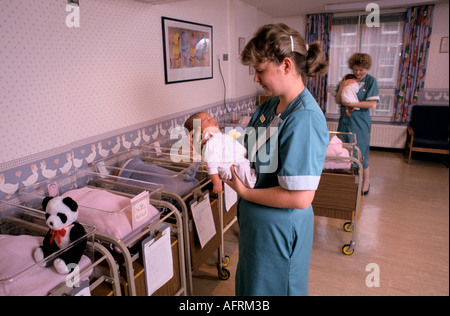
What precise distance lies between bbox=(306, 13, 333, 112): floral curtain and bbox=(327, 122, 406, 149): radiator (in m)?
1.08

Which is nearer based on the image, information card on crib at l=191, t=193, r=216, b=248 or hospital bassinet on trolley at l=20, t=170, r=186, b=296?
hospital bassinet on trolley at l=20, t=170, r=186, b=296

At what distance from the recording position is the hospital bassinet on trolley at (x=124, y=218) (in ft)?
4.54

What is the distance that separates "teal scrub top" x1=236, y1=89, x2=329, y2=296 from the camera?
3.69 ft

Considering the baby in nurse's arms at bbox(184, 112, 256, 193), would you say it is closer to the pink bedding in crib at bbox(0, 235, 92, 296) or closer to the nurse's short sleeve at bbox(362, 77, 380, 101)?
the pink bedding in crib at bbox(0, 235, 92, 296)

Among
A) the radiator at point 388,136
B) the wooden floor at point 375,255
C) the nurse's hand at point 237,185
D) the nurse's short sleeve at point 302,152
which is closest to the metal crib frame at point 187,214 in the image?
the wooden floor at point 375,255

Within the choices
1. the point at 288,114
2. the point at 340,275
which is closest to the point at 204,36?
the point at 288,114

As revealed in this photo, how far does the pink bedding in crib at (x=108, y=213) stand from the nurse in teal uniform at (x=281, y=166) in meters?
0.54

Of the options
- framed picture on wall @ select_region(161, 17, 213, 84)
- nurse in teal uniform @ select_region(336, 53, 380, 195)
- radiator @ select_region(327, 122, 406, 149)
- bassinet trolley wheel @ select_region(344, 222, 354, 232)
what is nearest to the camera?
framed picture on wall @ select_region(161, 17, 213, 84)

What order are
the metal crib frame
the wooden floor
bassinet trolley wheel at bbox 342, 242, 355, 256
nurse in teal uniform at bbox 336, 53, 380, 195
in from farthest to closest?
1. nurse in teal uniform at bbox 336, 53, 380, 195
2. bassinet trolley wheel at bbox 342, 242, 355, 256
3. the wooden floor
4. the metal crib frame

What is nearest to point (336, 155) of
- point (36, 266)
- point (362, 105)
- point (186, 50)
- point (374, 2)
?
point (362, 105)

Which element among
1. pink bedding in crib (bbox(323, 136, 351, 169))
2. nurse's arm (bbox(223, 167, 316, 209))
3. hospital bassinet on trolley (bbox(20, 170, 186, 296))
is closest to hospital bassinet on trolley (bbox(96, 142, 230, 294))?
hospital bassinet on trolley (bbox(20, 170, 186, 296))

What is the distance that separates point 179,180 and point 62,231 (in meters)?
0.80

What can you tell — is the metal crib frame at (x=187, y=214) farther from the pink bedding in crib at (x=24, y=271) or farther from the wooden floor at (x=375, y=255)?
the pink bedding in crib at (x=24, y=271)
